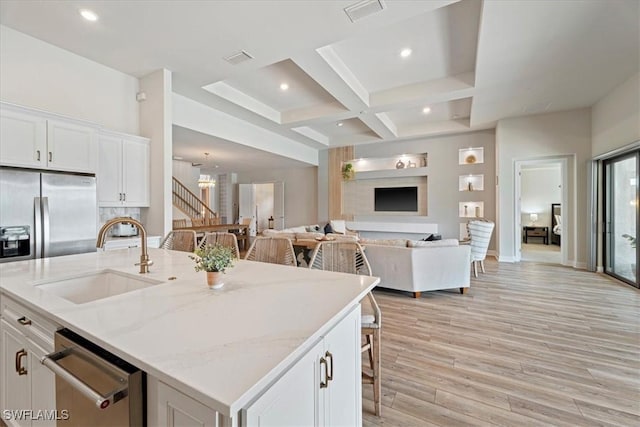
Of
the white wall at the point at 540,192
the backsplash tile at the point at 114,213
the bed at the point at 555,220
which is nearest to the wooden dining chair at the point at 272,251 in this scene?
the backsplash tile at the point at 114,213

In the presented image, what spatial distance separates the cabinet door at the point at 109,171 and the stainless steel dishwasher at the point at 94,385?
2898 mm

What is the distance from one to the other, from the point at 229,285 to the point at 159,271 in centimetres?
60

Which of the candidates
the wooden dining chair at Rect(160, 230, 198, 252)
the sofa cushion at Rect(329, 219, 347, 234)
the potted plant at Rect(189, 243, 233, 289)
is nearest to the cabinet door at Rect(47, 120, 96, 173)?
the wooden dining chair at Rect(160, 230, 198, 252)

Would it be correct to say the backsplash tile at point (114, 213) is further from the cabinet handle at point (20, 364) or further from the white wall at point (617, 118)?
the white wall at point (617, 118)

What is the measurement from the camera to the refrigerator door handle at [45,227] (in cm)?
267

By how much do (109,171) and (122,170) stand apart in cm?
15

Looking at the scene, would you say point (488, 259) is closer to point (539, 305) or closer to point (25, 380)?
point (539, 305)

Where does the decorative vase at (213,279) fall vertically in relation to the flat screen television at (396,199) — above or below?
below

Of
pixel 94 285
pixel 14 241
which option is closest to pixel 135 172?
pixel 14 241

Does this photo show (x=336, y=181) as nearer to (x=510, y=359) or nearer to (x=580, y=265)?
(x=580, y=265)

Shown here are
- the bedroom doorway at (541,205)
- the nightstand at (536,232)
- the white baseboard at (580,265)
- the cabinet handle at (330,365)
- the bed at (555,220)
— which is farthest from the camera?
the nightstand at (536,232)

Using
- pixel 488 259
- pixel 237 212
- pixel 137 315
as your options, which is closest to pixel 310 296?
pixel 137 315

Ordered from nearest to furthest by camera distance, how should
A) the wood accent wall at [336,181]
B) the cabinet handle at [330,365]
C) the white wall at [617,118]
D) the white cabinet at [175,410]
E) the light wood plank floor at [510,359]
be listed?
1. the white cabinet at [175,410]
2. the cabinet handle at [330,365]
3. the light wood plank floor at [510,359]
4. the white wall at [617,118]
5. the wood accent wall at [336,181]

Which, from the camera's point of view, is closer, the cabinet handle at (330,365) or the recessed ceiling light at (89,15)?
the cabinet handle at (330,365)
